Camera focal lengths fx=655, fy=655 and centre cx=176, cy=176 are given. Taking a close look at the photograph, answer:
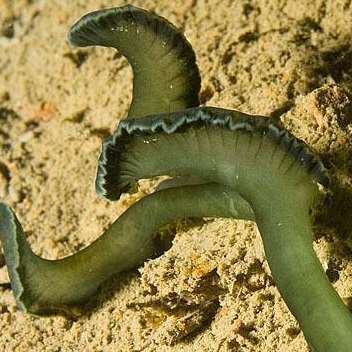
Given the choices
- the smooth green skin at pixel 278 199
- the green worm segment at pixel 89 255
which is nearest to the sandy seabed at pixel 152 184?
the green worm segment at pixel 89 255

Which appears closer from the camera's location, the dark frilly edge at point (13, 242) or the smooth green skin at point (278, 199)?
the smooth green skin at point (278, 199)

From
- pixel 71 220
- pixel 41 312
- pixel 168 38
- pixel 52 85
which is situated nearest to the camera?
pixel 168 38

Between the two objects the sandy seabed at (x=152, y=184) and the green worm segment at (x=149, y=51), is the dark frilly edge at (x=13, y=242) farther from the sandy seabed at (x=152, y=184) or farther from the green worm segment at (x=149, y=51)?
the green worm segment at (x=149, y=51)

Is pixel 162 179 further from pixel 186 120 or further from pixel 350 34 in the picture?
pixel 350 34

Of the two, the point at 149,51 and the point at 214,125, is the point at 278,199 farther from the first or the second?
the point at 149,51

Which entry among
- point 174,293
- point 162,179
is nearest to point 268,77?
point 162,179

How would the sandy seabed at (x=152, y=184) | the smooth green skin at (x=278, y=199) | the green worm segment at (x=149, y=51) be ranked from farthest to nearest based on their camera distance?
the green worm segment at (x=149, y=51) < the sandy seabed at (x=152, y=184) < the smooth green skin at (x=278, y=199)

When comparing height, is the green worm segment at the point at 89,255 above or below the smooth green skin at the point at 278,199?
below

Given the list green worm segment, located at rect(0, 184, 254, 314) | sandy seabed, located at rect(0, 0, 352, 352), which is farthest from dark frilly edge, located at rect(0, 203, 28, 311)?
sandy seabed, located at rect(0, 0, 352, 352)
